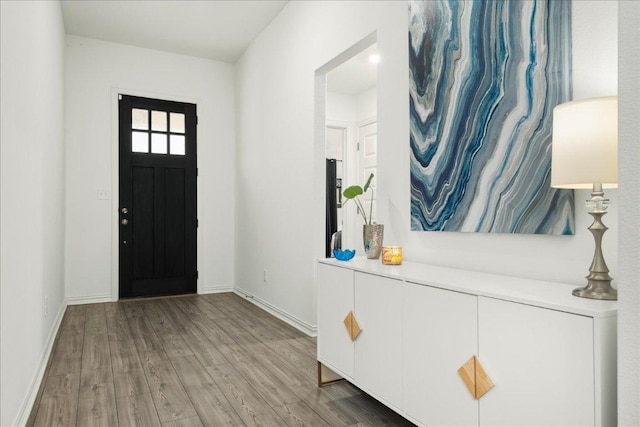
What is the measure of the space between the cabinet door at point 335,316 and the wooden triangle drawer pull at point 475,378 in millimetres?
753

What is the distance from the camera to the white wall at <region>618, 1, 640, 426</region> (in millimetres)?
1017

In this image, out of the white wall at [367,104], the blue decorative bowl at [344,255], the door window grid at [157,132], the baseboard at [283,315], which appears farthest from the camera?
the white wall at [367,104]

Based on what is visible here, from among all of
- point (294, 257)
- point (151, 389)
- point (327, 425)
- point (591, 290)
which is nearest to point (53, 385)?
point (151, 389)

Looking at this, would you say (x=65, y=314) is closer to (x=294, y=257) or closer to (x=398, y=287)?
(x=294, y=257)

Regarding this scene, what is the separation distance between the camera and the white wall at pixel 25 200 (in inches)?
64.7

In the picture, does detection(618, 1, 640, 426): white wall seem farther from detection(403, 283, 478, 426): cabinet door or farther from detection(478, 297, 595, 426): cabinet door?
detection(403, 283, 478, 426): cabinet door

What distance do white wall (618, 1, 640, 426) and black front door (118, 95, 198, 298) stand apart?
15.5ft

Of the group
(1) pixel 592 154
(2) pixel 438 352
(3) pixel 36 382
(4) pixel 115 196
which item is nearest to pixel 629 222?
(1) pixel 592 154

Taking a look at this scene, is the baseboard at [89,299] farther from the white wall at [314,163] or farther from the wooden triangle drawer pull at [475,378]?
the wooden triangle drawer pull at [475,378]

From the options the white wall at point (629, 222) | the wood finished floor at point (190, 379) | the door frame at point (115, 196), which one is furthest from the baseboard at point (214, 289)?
the white wall at point (629, 222)

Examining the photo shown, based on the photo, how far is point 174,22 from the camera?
4246 millimetres

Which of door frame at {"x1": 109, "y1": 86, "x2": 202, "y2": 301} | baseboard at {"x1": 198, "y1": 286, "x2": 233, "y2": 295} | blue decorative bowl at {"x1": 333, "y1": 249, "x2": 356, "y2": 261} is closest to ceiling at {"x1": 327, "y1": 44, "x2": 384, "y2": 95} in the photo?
door frame at {"x1": 109, "y1": 86, "x2": 202, "y2": 301}

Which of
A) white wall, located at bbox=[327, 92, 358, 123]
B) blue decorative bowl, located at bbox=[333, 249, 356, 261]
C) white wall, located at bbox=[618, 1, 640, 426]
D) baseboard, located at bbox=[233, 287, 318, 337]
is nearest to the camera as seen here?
white wall, located at bbox=[618, 1, 640, 426]

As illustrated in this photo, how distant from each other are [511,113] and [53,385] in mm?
2829
